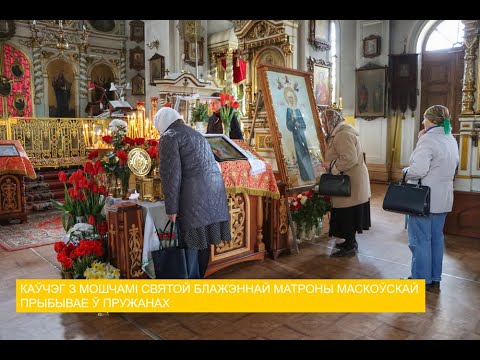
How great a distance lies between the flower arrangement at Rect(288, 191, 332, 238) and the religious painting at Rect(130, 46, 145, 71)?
39.9ft

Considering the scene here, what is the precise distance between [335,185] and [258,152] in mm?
4001

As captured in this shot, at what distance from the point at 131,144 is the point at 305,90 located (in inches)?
89.2

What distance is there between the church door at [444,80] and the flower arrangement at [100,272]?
28.2 feet

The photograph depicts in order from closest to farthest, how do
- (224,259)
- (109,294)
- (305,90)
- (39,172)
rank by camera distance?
(109,294), (224,259), (305,90), (39,172)

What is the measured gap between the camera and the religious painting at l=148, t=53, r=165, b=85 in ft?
44.5

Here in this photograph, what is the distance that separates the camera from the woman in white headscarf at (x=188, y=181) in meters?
2.98

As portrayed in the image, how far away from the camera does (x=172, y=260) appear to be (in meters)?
3.20

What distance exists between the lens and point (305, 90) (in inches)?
195

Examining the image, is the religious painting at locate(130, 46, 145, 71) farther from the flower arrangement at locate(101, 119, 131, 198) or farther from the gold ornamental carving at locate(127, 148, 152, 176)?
the gold ornamental carving at locate(127, 148, 152, 176)

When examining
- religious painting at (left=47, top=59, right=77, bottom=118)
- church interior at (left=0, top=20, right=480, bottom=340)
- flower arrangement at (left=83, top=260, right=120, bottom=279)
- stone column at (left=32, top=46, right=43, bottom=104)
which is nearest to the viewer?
church interior at (left=0, top=20, right=480, bottom=340)

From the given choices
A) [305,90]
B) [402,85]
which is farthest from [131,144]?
[402,85]

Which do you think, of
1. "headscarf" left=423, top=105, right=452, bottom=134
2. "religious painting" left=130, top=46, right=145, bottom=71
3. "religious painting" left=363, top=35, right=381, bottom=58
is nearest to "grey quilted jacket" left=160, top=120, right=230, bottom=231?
"headscarf" left=423, top=105, right=452, bottom=134

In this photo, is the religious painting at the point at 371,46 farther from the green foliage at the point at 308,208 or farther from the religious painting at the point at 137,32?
the religious painting at the point at 137,32

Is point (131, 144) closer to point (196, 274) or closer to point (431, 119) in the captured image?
point (196, 274)
